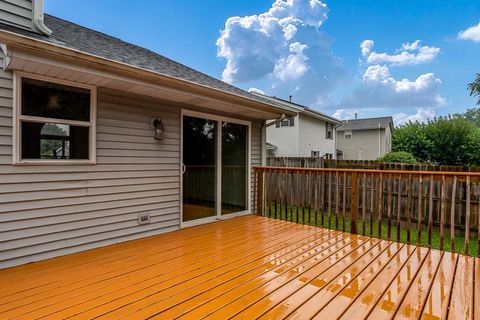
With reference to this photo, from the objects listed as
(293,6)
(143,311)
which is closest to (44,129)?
(143,311)

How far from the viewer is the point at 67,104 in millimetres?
3320

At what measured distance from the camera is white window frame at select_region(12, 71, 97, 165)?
116 inches

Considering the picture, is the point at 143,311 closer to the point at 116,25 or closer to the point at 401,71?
the point at 116,25

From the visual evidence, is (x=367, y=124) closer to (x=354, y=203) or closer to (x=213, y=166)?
(x=354, y=203)

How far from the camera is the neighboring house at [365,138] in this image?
2144 cm

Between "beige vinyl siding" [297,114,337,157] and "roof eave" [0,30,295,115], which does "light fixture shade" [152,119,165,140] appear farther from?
"beige vinyl siding" [297,114,337,157]

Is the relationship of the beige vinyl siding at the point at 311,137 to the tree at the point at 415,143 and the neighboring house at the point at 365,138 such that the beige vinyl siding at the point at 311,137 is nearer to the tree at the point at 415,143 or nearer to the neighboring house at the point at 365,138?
the tree at the point at 415,143

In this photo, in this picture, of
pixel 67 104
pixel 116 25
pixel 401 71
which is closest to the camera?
pixel 67 104

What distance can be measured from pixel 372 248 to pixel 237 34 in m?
15.1

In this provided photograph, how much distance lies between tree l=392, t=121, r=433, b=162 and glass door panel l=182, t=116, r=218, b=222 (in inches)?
530

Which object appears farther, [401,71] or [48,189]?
[401,71]

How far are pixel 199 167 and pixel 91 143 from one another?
185 cm

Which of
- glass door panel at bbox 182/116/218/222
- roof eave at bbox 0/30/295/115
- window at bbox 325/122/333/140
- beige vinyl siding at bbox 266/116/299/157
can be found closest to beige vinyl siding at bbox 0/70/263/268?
glass door panel at bbox 182/116/218/222

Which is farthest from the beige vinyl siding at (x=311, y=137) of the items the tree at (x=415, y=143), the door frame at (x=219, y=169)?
the door frame at (x=219, y=169)
